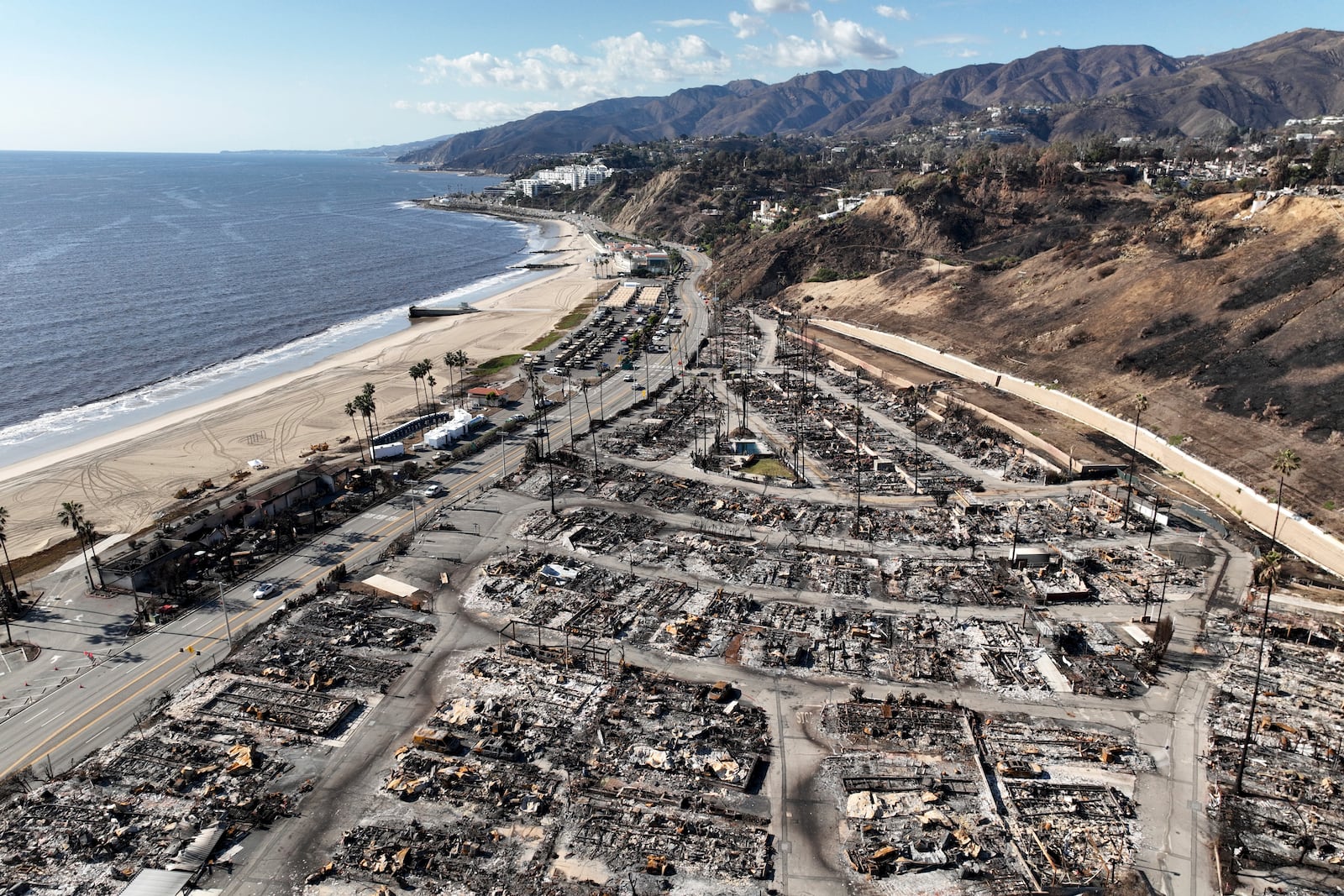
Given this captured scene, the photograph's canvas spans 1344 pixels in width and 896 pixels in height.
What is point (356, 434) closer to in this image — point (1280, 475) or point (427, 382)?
point (427, 382)

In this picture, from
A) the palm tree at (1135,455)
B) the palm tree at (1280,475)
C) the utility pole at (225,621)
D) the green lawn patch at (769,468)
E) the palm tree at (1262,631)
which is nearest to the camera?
the palm tree at (1262,631)

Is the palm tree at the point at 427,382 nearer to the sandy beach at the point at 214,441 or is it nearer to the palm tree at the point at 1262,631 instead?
the sandy beach at the point at 214,441

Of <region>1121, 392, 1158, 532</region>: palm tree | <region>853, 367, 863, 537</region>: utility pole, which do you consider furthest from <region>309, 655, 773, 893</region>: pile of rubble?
<region>1121, 392, 1158, 532</region>: palm tree

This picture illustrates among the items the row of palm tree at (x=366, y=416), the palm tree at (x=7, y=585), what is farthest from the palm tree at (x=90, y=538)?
the row of palm tree at (x=366, y=416)

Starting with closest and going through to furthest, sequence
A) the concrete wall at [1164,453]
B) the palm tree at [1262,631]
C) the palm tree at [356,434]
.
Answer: the palm tree at [1262,631]
the concrete wall at [1164,453]
the palm tree at [356,434]

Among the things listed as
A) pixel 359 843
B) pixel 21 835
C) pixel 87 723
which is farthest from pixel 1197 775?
pixel 87 723

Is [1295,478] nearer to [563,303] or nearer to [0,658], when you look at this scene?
[0,658]

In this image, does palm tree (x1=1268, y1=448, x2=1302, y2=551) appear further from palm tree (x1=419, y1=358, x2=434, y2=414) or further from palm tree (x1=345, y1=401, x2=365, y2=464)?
palm tree (x1=419, y1=358, x2=434, y2=414)
